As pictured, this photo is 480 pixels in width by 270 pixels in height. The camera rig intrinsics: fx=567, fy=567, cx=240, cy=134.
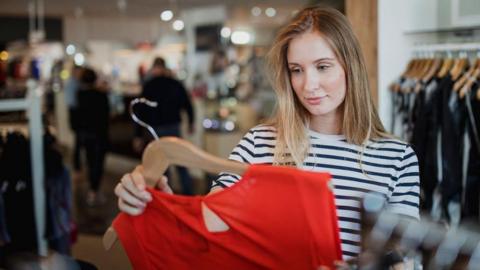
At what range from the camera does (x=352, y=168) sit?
4.91ft

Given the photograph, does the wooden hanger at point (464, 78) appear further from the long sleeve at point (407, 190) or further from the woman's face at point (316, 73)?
Answer: the woman's face at point (316, 73)

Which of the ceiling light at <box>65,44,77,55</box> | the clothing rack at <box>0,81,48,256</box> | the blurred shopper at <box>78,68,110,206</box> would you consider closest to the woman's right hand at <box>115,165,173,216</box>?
the clothing rack at <box>0,81,48,256</box>

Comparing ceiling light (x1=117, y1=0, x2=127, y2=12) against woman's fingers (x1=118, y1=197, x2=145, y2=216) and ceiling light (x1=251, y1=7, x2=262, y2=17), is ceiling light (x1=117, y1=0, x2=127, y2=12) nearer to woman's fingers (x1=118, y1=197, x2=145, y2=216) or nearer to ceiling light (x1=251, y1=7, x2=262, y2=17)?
ceiling light (x1=251, y1=7, x2=262, y2=17)

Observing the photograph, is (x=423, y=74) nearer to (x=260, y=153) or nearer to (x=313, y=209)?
(x=260, y=153)

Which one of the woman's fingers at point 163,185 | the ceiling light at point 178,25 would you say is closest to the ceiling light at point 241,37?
the ceiling light at point 178,25

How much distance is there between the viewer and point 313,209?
3.47 feet

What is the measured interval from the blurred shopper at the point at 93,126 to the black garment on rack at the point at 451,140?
434 cm

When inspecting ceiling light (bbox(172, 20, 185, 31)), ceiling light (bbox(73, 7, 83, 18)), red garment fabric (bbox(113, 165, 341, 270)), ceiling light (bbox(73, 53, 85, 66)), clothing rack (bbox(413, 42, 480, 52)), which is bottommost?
red garment fabric (bbox(113, 165, 341, 270))

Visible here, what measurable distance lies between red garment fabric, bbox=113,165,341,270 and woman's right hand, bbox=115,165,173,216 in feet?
0.06

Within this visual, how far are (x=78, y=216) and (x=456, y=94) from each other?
14.0 ft

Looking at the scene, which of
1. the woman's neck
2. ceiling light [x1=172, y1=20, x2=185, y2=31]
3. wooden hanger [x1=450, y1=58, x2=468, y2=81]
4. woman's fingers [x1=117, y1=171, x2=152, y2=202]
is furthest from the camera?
ceiling light [x1=172, y1=20, x2=185, y2=31]

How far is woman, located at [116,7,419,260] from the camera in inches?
56.4

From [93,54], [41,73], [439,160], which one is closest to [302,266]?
[439,160]

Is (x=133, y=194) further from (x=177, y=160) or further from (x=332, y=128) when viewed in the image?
(x=332, y=128)
